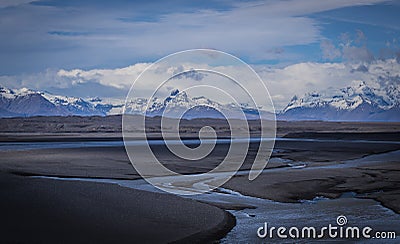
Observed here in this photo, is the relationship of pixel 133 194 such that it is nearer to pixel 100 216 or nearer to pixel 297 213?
pixel 100 216

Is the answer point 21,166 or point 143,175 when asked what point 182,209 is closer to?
point 143,175

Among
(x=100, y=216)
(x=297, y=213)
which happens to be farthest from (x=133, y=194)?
(x=297, y=213)

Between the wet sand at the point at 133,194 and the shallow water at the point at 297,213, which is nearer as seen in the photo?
the wet sand at the point at 133,194

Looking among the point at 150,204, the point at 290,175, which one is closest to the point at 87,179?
the point at 150,204

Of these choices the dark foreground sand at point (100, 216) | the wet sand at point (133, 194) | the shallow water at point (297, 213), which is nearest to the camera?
the dark foreground sand at point (100, 216)

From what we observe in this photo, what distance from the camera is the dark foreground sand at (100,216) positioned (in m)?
16.5

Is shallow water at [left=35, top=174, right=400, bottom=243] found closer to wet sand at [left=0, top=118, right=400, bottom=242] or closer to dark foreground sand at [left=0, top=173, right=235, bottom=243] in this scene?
wet sand at [left=0, top=118, right=400, bottom=242]

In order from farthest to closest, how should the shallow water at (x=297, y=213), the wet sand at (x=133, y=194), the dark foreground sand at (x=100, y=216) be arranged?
the shallow water at (x=297, y=213), the wet sand at (x=133, y=194), the dark foreground sand at (x=100, y=216)

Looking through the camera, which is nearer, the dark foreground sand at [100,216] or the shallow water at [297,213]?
the dark foreground sand at [100,216]

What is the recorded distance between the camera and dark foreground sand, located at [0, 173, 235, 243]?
1655 cm

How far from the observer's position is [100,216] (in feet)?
63.1

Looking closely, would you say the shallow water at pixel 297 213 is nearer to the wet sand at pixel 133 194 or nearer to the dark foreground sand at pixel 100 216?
the wet sand at pixel 133 194

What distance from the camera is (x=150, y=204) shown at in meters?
22.4

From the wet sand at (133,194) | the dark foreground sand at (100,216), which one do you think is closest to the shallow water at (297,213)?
the wet sand at (133,194)
